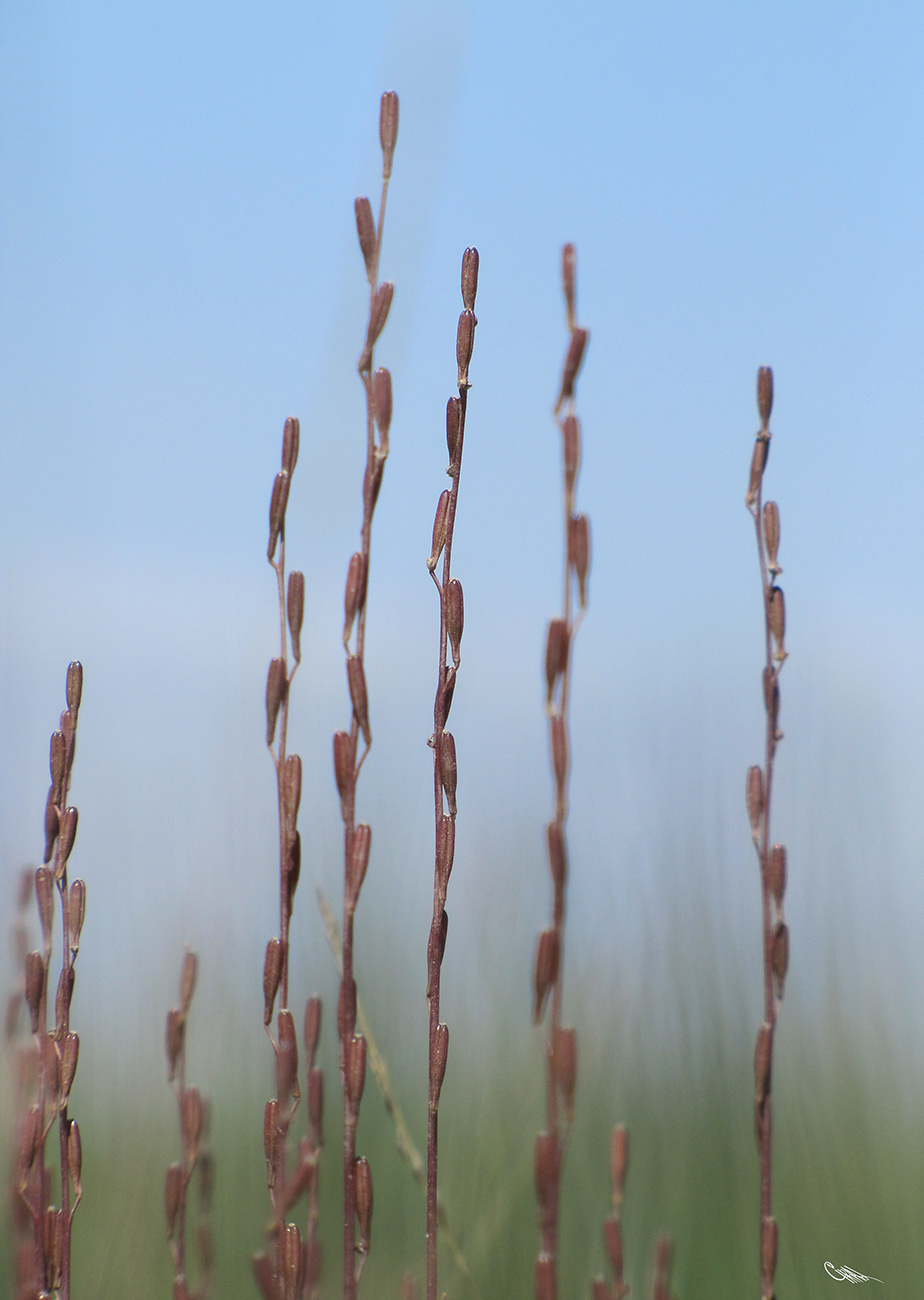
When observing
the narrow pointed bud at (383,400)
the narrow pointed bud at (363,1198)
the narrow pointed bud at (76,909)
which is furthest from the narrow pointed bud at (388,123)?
the narrow pointed bud at (363,1198)

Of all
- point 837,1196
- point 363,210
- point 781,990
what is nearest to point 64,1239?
point 781,990

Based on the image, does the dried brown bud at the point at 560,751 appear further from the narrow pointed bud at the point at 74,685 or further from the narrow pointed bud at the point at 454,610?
the narrow pointed bud at the point at 74,685

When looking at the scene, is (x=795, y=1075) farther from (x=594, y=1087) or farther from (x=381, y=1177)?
(x=381, y=1177)

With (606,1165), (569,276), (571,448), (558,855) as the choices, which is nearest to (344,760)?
(558,855)

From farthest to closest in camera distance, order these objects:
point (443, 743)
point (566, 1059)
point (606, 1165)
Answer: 1. point (606, 1165)
2. point (566, 1059)
3. point (443, 743)

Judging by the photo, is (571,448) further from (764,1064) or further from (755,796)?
(764,1064)

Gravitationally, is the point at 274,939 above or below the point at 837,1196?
above
